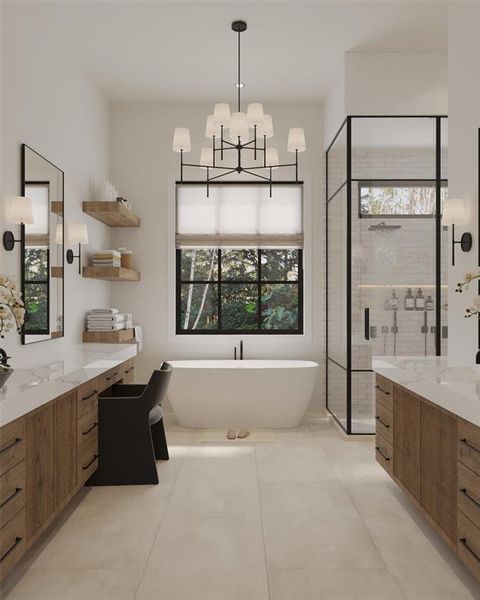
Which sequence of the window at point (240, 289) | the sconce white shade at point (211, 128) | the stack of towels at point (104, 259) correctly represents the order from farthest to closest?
the window at point (240, 289)
the stack of towels at point (104, 259)
the sconce white shade at point (211, 128)

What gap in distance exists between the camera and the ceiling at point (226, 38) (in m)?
3.97

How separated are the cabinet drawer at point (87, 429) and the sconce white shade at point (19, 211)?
1.22 meters

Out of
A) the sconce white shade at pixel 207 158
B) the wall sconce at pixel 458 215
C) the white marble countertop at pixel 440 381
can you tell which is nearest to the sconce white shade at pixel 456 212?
the wall sconce at pixel 458 215

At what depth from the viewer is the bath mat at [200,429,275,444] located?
187 inches

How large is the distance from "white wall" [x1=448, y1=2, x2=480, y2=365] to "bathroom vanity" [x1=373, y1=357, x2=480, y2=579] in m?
0.23

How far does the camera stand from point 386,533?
284cm

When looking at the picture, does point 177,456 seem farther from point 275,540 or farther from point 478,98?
point 478,98

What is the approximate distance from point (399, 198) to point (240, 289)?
2.03 metres

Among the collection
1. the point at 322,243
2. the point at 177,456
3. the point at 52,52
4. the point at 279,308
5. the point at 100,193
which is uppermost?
the point at 52,52

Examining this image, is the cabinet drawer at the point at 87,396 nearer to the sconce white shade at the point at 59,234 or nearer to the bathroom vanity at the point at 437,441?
the sconce white shade at the point at 59,234

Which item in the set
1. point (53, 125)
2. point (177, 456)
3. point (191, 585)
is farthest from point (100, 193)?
point (191, 585)

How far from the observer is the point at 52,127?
4.11 meters

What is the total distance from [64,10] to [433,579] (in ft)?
14.0

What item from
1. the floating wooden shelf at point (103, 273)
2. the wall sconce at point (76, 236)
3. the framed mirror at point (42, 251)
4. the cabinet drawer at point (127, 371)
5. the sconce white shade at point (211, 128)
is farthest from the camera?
the floating wooden shelf at point (103, 273)
